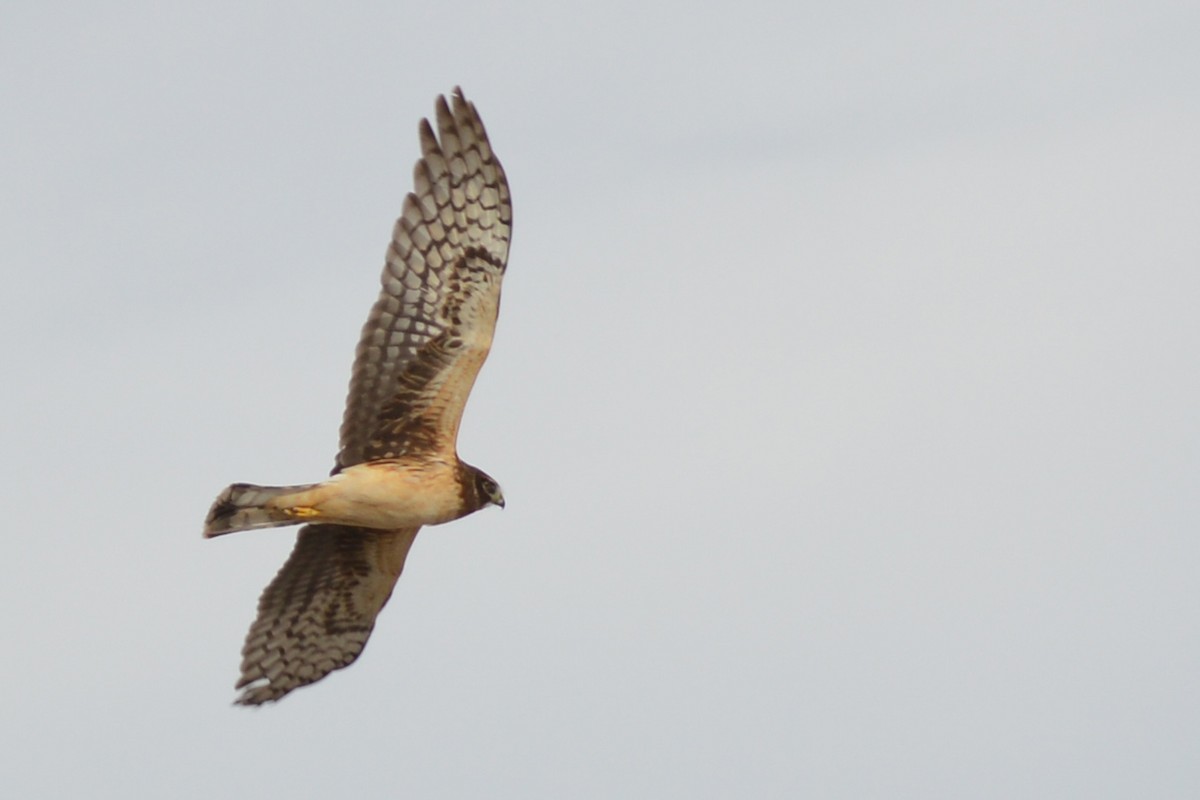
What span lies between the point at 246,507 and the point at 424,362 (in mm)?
1698

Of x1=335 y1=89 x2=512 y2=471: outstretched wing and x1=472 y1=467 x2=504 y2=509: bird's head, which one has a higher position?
x1=335 y1=89 x2=512 y2=471: outstretched wing

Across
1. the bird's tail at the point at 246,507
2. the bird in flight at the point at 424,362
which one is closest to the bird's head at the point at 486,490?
the bird in flight at the point at 424,362

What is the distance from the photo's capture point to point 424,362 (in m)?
16.2

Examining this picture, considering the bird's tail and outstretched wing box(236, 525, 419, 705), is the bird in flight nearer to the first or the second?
the bird's tail

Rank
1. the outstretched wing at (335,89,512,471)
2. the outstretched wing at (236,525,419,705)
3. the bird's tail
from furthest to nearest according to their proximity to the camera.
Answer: the outstretched wing at (236,525,419,705), the outstretched wing at (335,89,512,471), the bird's tail

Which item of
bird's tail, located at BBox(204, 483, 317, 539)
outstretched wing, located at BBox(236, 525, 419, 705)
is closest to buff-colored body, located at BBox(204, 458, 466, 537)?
bird's tail, located at BBox(204, 483, 317, 539)

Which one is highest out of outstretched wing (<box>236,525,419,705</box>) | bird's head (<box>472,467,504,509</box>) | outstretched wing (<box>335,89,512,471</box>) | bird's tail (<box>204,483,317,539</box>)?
outstretched wing (<box>335,89,512,471</box>)

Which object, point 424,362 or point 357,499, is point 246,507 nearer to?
point 357,499

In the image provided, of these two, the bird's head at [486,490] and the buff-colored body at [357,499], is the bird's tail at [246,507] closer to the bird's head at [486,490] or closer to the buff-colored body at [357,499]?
the buff-colored body at [357,499]

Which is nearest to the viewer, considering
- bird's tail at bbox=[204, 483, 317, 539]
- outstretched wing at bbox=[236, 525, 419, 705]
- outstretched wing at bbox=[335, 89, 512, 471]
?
bird's tail at bbox=[204, 483, 317, 539]

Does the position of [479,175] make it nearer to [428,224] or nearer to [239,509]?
[428,224]

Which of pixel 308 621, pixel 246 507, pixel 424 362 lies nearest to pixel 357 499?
pixel 246 507

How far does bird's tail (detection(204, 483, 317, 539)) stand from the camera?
15898 millimetres

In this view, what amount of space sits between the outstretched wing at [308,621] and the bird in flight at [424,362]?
0.90 meters
